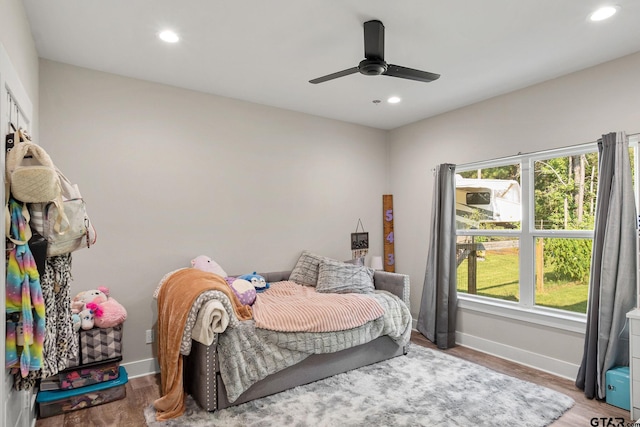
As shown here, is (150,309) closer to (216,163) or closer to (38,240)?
(216,163)

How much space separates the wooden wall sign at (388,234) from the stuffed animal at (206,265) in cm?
226

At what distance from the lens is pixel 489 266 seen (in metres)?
4.07

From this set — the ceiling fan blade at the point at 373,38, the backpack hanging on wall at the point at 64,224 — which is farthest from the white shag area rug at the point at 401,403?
the ceiling fan blade at the point at 373,38

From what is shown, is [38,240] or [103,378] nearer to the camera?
[38,240]

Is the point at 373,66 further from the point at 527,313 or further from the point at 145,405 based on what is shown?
the point at 145,405

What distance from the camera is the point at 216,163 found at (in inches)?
147

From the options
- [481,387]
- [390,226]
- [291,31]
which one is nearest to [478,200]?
[390,226]

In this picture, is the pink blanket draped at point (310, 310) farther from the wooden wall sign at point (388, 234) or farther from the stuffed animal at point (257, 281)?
the wooden wall sign at point (388, 234)

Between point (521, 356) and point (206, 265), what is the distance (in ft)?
10.0

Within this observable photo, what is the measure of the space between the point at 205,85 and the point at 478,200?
308 cm

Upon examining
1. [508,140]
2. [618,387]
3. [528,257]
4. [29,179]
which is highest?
[508,140]

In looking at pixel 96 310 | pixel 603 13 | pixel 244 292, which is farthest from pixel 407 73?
pixel 96 310

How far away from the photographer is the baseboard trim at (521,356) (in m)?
3.23

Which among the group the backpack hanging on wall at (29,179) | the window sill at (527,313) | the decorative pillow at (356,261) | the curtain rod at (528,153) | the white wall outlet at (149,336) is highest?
the curtain rod at (528,153)
